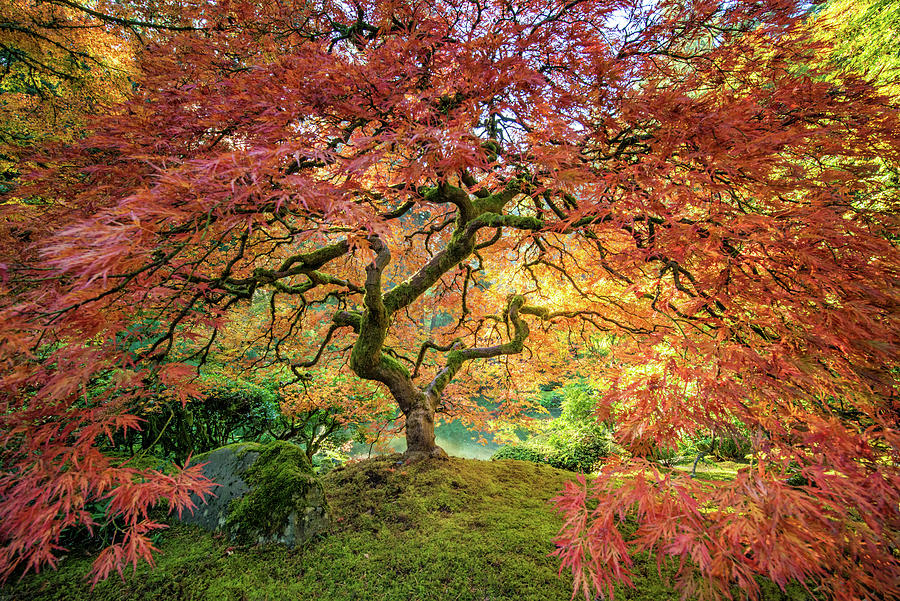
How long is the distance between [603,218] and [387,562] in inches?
92.2

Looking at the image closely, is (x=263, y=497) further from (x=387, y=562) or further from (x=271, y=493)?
(x=387, y=562)

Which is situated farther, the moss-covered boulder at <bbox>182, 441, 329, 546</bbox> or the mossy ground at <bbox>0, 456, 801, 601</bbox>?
the moss-covered boulder at <bbox>182, 441, 329, 546</bbox>

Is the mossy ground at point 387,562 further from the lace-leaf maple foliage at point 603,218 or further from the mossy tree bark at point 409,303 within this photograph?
the mossy tree bark at point 409,303

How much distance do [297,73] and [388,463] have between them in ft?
9.94

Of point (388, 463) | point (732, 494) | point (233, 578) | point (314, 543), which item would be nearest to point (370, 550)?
point (314, 543)

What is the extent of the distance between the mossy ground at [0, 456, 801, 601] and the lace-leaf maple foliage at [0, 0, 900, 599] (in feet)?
0.97

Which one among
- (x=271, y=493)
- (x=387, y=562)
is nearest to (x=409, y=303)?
(x=271, y=493)

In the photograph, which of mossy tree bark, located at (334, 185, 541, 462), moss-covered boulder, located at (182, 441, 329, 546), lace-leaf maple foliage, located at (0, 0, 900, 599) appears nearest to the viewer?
lace-leaf maple foliage, located at (0, 0, 900, 599)

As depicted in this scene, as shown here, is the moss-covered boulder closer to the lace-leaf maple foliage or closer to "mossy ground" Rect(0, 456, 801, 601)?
"mossy ground" Rect(0, 456, 801, 601)

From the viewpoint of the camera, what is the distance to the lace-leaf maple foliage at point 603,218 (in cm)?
111

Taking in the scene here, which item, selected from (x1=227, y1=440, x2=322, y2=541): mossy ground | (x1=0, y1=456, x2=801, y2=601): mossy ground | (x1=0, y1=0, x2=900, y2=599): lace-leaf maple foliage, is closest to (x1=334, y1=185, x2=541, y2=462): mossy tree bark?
(x1=0, y1=0, x2=900, y2=599): lace-leaf maple foliage

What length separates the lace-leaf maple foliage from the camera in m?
1.11

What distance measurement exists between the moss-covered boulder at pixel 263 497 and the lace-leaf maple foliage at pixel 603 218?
2.82 feet

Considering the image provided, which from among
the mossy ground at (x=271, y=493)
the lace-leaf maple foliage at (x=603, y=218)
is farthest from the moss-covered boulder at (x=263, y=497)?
the lace-leaf maple foliage at (x=603, y=218)
